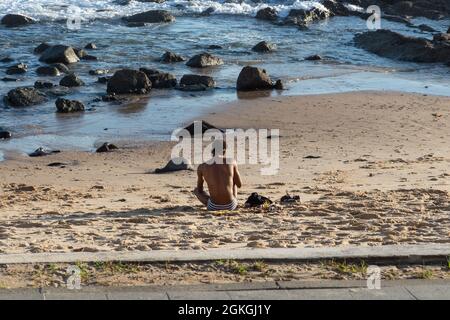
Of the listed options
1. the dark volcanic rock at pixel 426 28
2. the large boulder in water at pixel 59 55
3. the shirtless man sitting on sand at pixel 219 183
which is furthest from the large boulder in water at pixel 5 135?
the dark volcanic rock at pixel 426 28

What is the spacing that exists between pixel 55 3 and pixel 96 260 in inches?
1197

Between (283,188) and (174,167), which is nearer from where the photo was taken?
(283,188)

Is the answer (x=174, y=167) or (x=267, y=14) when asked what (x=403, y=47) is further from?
(x=174, y=167)

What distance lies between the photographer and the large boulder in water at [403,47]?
2531 centimetres

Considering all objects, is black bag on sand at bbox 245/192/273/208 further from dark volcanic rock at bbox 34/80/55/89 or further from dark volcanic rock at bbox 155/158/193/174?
dark volcanic rock at bbox 34/80/55/89

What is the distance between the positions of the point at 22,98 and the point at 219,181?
9631 mm

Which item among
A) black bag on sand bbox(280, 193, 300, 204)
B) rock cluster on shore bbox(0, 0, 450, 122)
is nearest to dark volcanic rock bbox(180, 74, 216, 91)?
rock cluster on shore bbox(0, 0, 450, 122)

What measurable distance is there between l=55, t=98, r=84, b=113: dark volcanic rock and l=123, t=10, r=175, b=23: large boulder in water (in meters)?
14.5

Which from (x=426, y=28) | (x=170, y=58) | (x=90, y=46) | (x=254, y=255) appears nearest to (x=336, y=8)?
(x=426, y=28)

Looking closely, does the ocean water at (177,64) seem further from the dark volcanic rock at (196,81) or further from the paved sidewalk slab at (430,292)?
the paved sidewalk slab at (430,292)

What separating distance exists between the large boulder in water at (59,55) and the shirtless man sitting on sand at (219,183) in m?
14.0

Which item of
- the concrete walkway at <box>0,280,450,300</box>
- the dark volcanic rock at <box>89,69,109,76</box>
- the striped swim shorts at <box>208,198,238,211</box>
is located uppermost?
the concrete walkway at <box>0,280,450,300</box>

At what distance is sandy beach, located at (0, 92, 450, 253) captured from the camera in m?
8.23

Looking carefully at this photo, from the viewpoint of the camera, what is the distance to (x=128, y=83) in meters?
20.0
